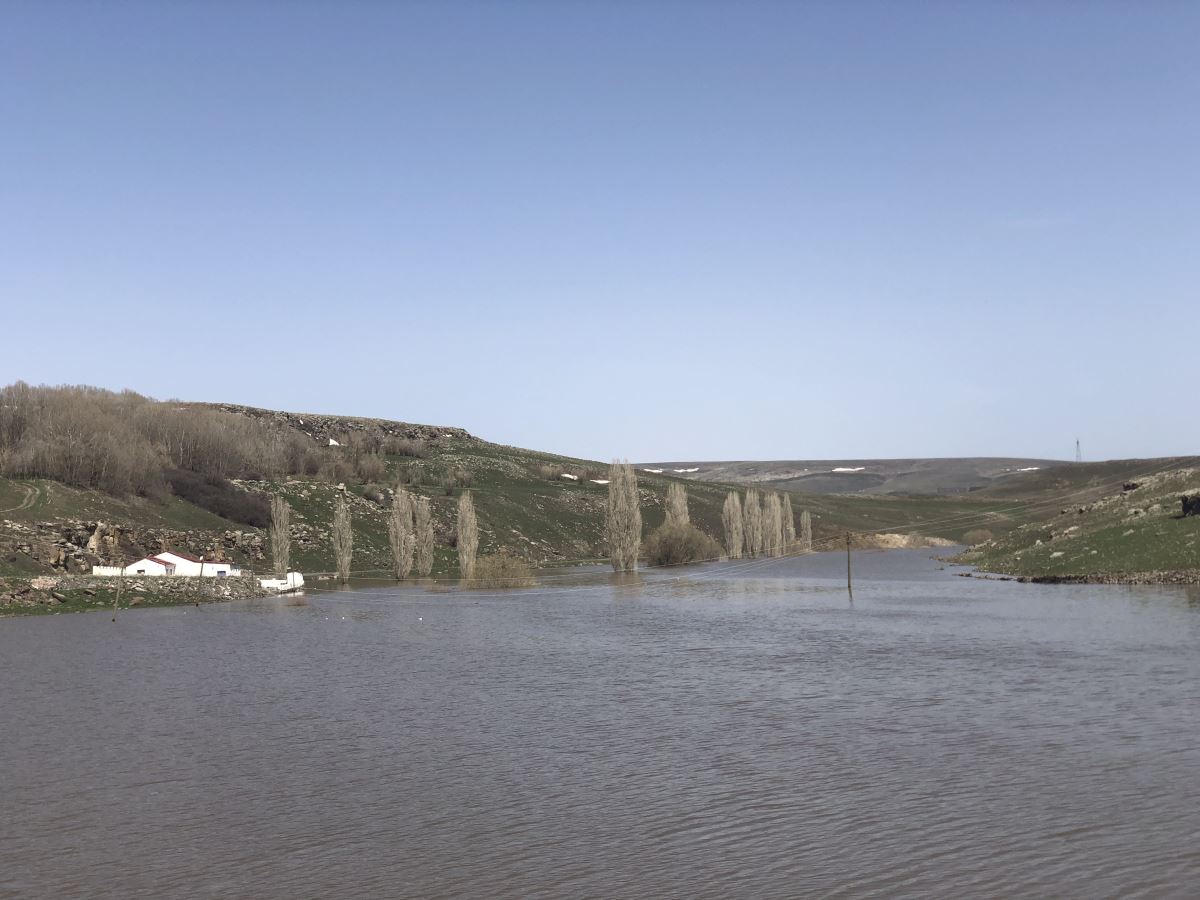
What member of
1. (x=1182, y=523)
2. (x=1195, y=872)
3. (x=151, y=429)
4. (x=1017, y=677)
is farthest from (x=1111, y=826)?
(x=151, y=429)

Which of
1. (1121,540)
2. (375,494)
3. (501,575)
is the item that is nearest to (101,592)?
(501,575)

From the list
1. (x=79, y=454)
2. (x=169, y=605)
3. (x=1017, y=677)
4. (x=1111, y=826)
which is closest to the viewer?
(x=1111, y=826)

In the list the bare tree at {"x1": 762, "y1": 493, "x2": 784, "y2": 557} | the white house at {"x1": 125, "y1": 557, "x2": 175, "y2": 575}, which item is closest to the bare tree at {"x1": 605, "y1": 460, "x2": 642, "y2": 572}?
the bare tree at {"x1": 762, "y1": 493, "x2": 784, "y2": 557}

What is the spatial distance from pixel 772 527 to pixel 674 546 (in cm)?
2563

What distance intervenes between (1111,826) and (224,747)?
18.2m

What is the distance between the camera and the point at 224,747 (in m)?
24.7

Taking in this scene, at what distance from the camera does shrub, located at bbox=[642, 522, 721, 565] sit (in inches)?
4899

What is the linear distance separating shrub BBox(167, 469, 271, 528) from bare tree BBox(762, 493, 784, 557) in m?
62.7

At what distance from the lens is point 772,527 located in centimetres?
14575

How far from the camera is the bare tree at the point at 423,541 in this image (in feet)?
350

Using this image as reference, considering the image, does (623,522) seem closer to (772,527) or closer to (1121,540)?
(772,527)

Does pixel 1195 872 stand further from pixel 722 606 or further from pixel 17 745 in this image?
pixel 722 606

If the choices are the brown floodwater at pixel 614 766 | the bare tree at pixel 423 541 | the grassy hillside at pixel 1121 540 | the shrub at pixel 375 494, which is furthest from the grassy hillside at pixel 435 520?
the brown floodwater at pixel 614 766

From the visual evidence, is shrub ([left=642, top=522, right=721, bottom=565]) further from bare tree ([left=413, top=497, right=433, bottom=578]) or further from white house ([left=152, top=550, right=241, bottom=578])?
white house ([left=152, top=550, right=241, bottom=578])
